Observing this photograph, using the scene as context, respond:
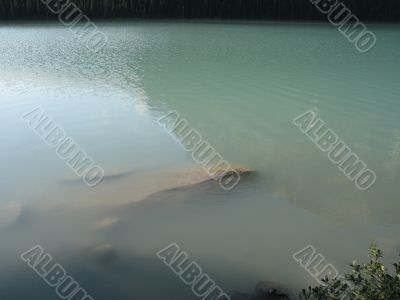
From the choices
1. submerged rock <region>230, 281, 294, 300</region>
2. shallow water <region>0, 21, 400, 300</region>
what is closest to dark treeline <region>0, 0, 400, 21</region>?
shallow water <region>0, 21, 400, 300</region>

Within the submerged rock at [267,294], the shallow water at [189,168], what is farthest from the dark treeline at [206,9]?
the submerged rock at [267,294]

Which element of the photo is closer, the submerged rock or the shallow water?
the submerged rock

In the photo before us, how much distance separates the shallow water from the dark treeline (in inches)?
Answer: 1109

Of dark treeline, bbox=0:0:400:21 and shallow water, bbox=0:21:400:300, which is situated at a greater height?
dark treeline, bbox=0:0:400:21

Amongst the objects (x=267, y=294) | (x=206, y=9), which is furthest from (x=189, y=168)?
(x=206, y=9)

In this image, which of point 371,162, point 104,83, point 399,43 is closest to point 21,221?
point 371,162

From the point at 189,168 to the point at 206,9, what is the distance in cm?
4303

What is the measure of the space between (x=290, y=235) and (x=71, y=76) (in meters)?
14.4

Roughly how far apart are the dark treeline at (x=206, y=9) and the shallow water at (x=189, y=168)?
2817cm

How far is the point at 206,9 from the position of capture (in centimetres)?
4978

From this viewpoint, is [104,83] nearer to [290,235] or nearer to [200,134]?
[200,134]

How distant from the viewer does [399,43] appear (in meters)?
31.2

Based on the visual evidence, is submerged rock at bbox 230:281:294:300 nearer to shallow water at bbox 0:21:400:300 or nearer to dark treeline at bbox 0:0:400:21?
shallow water at bbox 0:21:400:300

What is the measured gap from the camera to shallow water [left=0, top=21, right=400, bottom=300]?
21.2 feet
